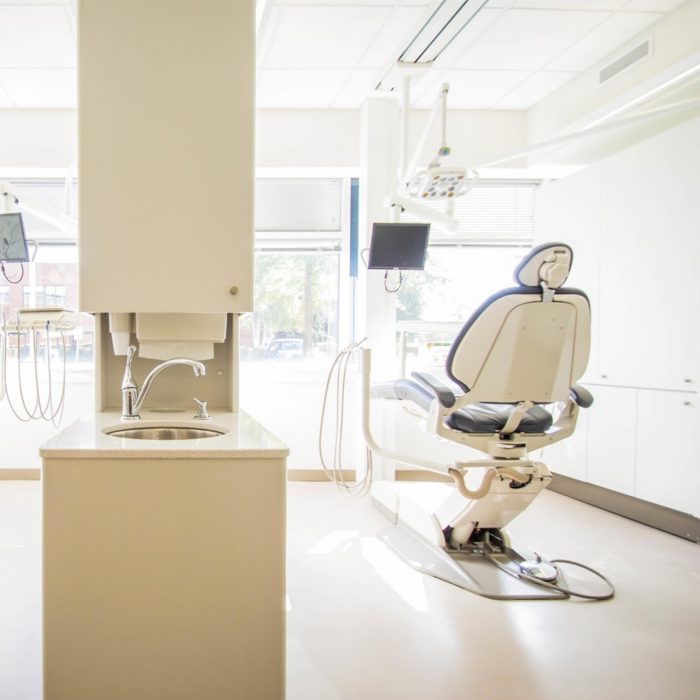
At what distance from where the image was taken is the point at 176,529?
54.9 inches

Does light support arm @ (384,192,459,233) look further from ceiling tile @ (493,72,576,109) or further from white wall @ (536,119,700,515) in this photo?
ceiling tile @ (493,72,576,109)

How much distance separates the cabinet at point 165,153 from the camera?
186cm

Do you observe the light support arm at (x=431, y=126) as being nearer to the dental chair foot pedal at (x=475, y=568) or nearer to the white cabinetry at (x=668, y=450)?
the white cabinetry at (x=668, y=450)

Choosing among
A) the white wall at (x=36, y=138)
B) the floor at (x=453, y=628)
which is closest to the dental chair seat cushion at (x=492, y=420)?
the floor at (x=453, y=628)

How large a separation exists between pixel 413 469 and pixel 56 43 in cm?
371

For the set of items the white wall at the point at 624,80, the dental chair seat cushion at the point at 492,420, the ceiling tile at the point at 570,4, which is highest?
the ceiling tile at the point at 570,4

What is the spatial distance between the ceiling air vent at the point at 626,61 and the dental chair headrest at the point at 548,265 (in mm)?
1794

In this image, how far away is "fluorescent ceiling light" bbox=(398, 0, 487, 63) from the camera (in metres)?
2.74

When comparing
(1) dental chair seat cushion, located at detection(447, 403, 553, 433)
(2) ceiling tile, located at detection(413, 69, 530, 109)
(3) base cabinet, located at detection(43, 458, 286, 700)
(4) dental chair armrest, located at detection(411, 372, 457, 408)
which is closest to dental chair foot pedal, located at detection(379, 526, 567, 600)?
(1) dental chair seat cushion, located at detection(447, 403, 553, 433)

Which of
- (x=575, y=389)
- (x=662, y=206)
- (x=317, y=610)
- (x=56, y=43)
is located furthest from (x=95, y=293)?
(x=662, y=206)

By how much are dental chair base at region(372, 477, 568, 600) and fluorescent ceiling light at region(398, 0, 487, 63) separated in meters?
2.33

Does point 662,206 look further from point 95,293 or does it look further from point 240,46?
point 95,293

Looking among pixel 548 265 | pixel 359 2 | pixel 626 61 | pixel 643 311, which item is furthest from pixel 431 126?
pixel 643 311

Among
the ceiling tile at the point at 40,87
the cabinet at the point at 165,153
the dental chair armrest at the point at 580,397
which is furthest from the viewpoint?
the ceiling tile at the point at 40,87
